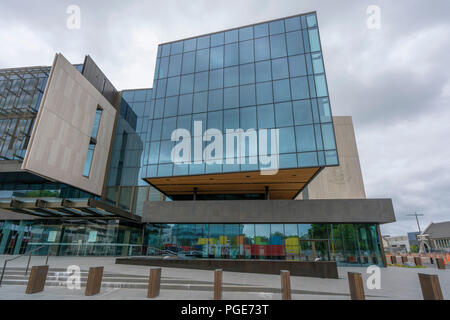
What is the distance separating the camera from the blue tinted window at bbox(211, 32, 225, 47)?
81.9ft

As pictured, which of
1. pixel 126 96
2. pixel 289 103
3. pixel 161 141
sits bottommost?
pixel 161 141

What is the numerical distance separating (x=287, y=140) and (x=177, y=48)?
677 inches

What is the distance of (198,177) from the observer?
70.6 feet

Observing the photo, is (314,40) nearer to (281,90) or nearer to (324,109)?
(281,90)

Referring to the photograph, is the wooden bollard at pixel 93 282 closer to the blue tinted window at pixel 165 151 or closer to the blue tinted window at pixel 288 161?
the blue tinted window at pixel 165 151

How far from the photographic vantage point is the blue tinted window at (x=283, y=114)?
19.9m

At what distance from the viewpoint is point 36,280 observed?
881 centimetres

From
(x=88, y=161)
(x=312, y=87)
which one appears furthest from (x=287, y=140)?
(x=88, y=161)

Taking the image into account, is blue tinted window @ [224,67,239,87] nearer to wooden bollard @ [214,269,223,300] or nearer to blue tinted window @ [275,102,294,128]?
blue tinted window @ [275,102,294,128]

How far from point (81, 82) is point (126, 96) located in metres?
8.70

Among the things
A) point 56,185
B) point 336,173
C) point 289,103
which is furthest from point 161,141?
point 336,173

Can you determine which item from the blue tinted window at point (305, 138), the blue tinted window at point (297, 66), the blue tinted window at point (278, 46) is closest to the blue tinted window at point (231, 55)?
the blue tinted window at point (278, 46)

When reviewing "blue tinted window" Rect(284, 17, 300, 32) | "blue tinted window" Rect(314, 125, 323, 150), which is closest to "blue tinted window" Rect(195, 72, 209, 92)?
"blue tinted window" Rect(284, 17, 300, 32)
